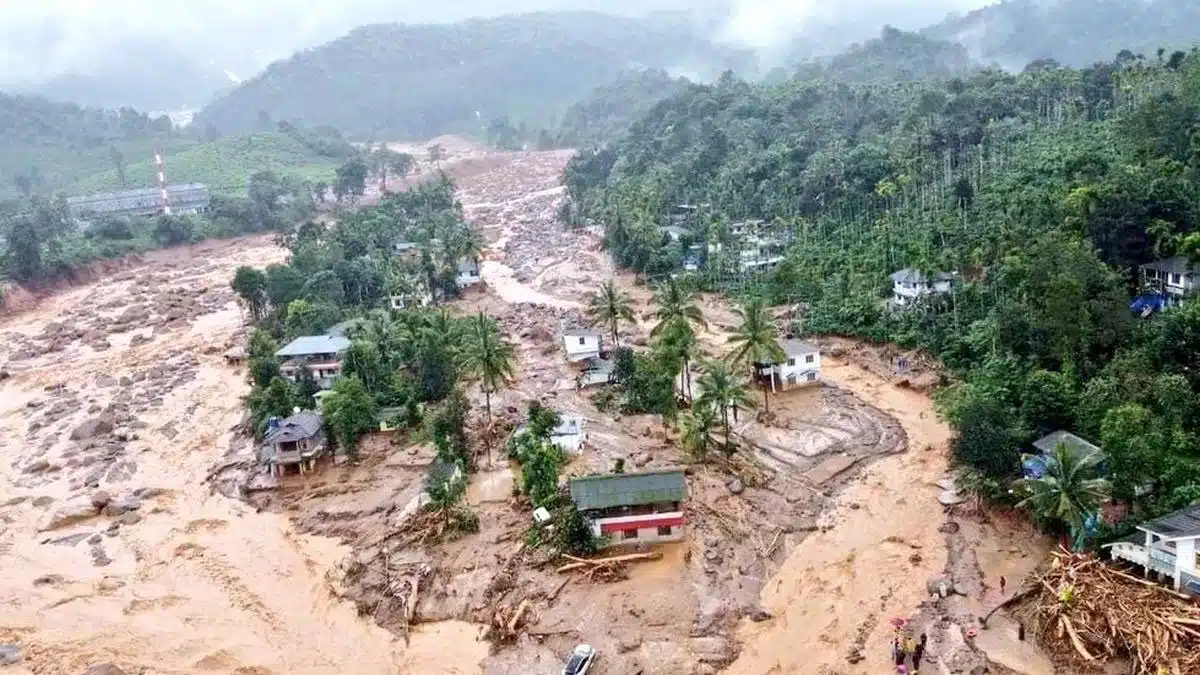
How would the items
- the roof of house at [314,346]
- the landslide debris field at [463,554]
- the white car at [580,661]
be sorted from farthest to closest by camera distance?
the roof of house at [314,346] → the landslide debris field at [463,554] → the white car at [580,661]

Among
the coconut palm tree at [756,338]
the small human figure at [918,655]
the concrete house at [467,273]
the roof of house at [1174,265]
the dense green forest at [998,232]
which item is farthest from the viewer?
the concrete house at [467,273]

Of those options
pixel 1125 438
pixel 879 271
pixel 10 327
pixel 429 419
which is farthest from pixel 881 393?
pixel 10 327

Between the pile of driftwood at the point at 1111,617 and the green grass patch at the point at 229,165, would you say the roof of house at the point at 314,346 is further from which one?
the green grass patch at the point at 229,165

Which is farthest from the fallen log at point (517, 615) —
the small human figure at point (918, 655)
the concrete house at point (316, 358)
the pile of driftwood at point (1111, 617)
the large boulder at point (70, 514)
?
the concrete house at point (316, 358)

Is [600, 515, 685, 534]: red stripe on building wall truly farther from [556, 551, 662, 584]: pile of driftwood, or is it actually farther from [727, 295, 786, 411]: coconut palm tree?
→ [727, 295, 786, 411]: coconut palm tree

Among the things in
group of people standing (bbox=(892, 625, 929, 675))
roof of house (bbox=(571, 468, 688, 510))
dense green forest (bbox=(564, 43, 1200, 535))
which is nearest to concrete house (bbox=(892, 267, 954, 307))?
dense green forest (bbox=(564, 43, 1200, 535))

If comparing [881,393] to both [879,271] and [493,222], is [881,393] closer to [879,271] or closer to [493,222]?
[879,271]
